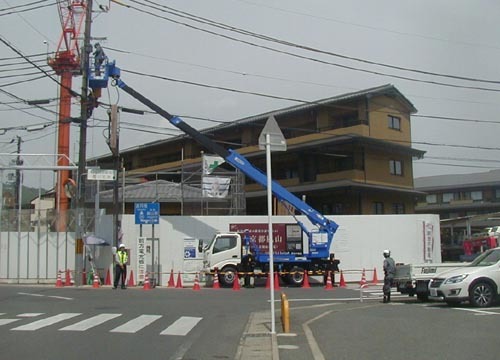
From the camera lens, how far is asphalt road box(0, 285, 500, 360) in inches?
369

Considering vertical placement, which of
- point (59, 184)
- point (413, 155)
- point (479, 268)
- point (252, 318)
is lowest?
point (252, 318)

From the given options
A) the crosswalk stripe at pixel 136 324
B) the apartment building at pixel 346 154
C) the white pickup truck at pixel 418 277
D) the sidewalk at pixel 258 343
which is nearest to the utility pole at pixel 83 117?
the crosswalk stripe at pixel 136 324

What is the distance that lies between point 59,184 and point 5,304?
1818cm

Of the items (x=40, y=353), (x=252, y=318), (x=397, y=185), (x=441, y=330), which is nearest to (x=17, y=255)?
(x=252, y=318)

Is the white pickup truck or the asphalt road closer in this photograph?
the asphalt road

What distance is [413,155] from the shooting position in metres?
45.7

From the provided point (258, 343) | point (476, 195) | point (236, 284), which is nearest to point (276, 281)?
point (236, 284)

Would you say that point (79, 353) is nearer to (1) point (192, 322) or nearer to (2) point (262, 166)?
(1) point (192, 322)

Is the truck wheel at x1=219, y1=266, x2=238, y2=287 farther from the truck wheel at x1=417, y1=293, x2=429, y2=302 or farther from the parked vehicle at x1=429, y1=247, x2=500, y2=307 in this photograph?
the parked vehicle at x1=429, y1=247, x2=500, y2=307

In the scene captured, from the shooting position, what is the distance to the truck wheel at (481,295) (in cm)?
1552

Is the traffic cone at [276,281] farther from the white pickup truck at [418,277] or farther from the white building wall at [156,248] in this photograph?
the white pickup truck at [418,277]

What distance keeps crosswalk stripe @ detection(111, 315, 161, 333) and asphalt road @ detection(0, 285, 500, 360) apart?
0.07ft

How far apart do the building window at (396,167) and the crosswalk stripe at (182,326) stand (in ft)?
108

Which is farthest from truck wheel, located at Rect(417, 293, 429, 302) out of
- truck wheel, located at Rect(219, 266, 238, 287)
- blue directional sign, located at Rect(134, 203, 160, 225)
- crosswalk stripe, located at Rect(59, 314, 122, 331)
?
blue directional sign, located at Rect(134, 203, 160, 225)
